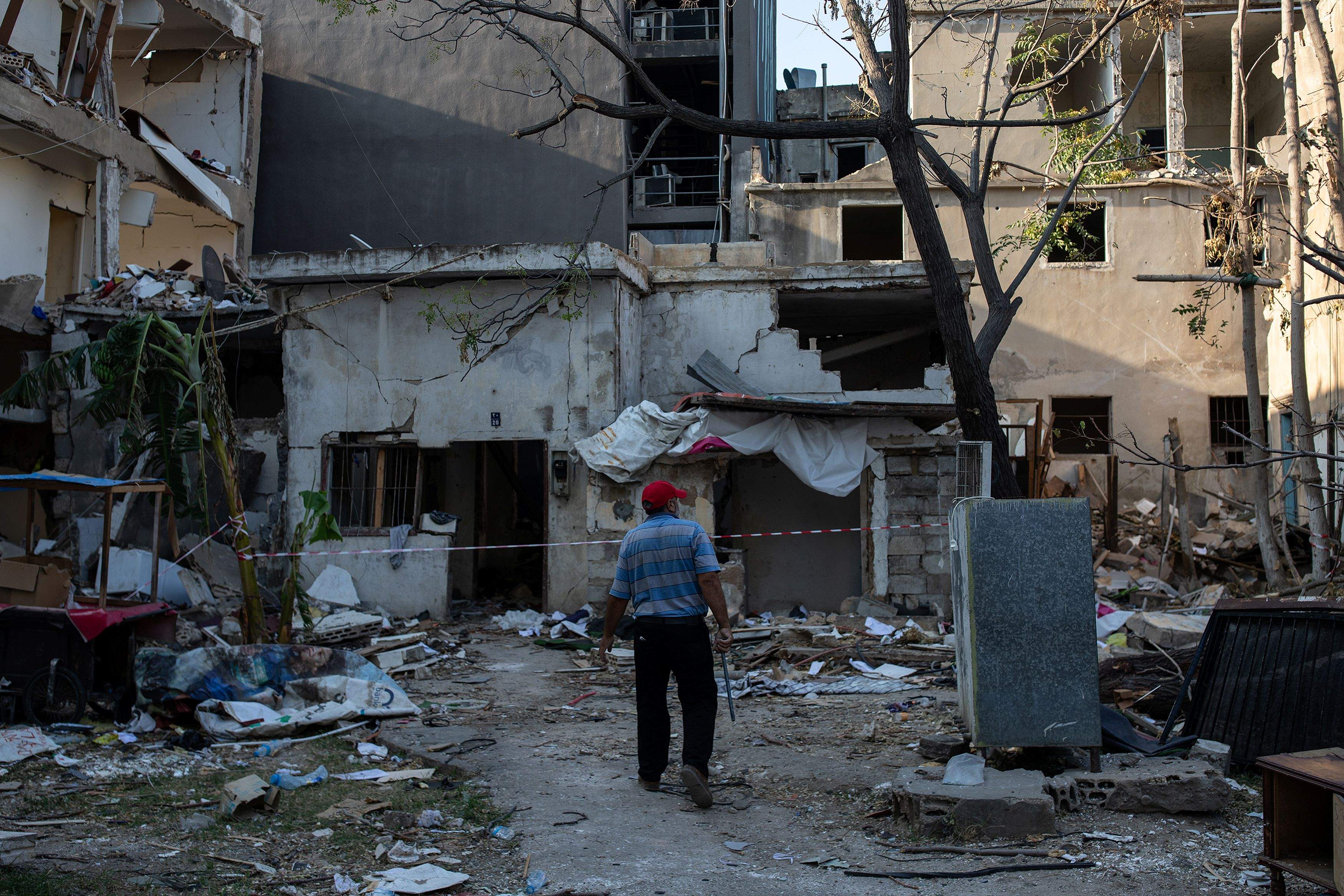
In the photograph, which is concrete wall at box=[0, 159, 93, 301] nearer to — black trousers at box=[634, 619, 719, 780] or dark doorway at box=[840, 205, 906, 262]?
dark doorway at box=[840, 205, 906, 262]

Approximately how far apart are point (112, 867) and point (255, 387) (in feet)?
42.3

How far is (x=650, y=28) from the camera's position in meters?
23.5

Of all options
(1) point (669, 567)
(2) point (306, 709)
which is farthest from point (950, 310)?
(2) point (306, 709)

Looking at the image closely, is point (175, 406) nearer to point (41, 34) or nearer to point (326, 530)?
point (326, 530)

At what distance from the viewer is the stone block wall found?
1318cm

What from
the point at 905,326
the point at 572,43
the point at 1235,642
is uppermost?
the point at 572,43

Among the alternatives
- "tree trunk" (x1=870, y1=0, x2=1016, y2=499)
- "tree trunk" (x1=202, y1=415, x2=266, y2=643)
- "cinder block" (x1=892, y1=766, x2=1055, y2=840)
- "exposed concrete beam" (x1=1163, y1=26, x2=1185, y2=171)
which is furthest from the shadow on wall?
"cinder block" (x1=892, y1=766, x2=1055, y2=840)

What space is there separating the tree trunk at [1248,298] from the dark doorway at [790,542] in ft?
16.7

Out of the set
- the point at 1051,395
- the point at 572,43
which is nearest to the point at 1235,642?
the point at 1051,395

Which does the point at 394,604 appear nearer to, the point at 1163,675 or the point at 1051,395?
the point at 1163,675

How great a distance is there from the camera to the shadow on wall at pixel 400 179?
67.0ft

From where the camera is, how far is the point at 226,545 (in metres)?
13.6

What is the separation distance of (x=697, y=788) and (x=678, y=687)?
1.76 ft

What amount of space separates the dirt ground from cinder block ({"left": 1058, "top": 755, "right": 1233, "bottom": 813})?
75 mm
